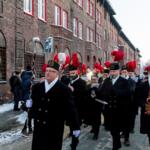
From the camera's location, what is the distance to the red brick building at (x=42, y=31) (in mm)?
19781

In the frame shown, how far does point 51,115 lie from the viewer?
5996mm

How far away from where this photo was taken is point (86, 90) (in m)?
10.6

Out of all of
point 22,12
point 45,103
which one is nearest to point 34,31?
point 22,12

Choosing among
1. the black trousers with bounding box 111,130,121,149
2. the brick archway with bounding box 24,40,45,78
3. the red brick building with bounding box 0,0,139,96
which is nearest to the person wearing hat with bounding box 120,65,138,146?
the black trousers with bounding box 111,130,121,149

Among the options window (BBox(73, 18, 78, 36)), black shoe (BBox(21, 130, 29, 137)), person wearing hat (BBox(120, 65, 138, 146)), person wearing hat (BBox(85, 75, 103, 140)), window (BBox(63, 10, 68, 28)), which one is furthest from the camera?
window (BBox(73, 18, 78, 36))

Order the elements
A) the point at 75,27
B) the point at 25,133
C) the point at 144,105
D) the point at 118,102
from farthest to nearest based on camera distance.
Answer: the point at 75,27, the point at 25,133, the point at 118,102, the point at 144,105

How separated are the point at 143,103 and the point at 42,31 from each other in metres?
16.7

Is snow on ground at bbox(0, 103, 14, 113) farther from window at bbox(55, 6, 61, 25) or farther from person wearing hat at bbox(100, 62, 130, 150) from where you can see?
window at bbox(55, 6, 61, 25)

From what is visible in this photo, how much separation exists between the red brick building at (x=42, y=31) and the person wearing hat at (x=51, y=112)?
10.7 metres

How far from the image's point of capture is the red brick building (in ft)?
64.9

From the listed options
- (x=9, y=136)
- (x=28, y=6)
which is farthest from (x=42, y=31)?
(x=9, y=136)

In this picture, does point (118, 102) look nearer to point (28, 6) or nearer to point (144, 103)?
point (144, 103)

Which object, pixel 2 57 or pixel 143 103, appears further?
pixel 2 57

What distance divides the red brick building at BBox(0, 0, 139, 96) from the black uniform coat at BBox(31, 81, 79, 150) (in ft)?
35.3
